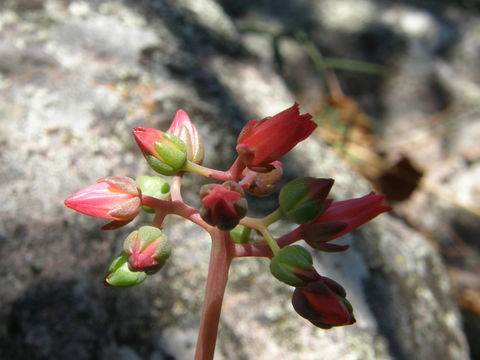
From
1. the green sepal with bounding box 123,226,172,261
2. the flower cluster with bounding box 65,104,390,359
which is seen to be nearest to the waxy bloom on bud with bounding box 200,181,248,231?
the flower cluster with bounding box 65,104,390,359

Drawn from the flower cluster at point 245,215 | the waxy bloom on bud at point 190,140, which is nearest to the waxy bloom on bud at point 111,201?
the flower cluster at point 245,215

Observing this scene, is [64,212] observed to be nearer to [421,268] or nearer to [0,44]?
[0,44]

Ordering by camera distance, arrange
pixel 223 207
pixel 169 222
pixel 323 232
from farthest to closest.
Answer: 1. pixel 169 222
2. pixel 323 232
3. pixel 223 207

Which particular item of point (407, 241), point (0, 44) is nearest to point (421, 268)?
point (407, 241)

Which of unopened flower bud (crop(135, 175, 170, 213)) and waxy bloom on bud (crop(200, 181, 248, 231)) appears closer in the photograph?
waxy bloom on bud (crop(200, 181, 248, 231))

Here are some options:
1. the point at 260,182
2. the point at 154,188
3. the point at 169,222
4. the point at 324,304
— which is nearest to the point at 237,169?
the point at 260,182

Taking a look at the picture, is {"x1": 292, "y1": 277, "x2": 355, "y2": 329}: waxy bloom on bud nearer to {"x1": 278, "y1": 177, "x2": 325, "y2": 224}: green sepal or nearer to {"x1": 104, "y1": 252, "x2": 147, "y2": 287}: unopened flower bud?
{"x1": 278, "y1": 177, "x2": 325, "y2": 224}: green sepal

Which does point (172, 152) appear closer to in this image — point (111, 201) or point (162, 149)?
point (162, 149)
